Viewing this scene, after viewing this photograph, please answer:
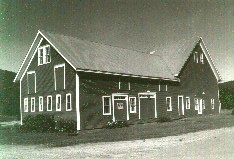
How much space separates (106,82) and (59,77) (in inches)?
154

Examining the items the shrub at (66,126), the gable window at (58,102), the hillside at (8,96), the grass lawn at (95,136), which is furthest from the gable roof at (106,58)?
the hillside at (8,96)

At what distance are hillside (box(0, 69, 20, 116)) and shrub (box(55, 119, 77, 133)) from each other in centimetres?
1726

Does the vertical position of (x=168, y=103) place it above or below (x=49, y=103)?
below

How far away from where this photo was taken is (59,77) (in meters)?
25.2

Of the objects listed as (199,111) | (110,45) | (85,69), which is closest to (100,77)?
(85,69)

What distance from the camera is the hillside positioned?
37.9 metres

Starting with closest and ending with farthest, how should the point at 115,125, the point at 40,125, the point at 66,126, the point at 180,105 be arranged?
the point at 66,126, the point at 40,125, the point at 115,125, the point at 180,105

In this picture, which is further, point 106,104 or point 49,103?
point 49,103

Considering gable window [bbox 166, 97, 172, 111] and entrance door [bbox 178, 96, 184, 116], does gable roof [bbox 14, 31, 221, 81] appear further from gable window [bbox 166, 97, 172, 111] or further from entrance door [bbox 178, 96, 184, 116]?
entrance door [bbox 178, 96, 184, 116]

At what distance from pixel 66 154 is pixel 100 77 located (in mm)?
13446

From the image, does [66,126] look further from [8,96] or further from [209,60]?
[209,60]

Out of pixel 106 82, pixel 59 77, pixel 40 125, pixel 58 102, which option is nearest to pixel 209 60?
pixel 106 82

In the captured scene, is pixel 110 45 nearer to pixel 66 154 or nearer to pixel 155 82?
pixel 155 82

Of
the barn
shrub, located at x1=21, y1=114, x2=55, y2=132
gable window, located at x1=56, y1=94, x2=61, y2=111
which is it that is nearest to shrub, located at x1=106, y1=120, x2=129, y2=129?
the barn
